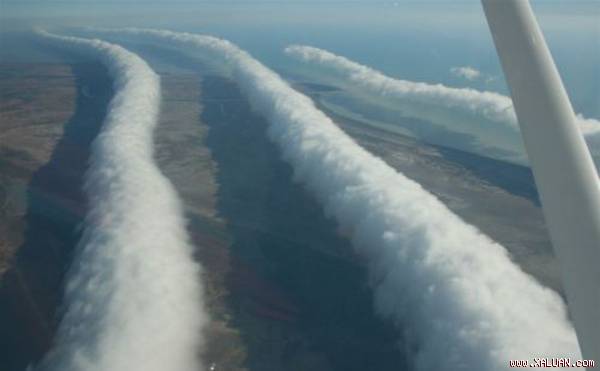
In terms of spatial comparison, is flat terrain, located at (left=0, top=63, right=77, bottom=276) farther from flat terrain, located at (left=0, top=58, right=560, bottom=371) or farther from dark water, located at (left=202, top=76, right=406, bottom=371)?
dark water, located at (left=202, top=76, right=406, bottom=371)

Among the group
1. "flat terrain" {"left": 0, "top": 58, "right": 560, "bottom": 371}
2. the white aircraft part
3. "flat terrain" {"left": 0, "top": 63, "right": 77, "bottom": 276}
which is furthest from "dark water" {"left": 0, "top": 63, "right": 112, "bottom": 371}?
the white aircraft part

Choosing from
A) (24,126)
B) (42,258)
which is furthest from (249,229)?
(24,126)

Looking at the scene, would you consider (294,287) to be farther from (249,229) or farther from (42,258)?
(42,258)

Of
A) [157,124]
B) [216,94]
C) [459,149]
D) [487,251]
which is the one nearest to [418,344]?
[487,251]

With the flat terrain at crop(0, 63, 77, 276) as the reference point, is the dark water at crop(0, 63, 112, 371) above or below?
above

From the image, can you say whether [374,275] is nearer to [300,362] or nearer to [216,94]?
[300,362]
